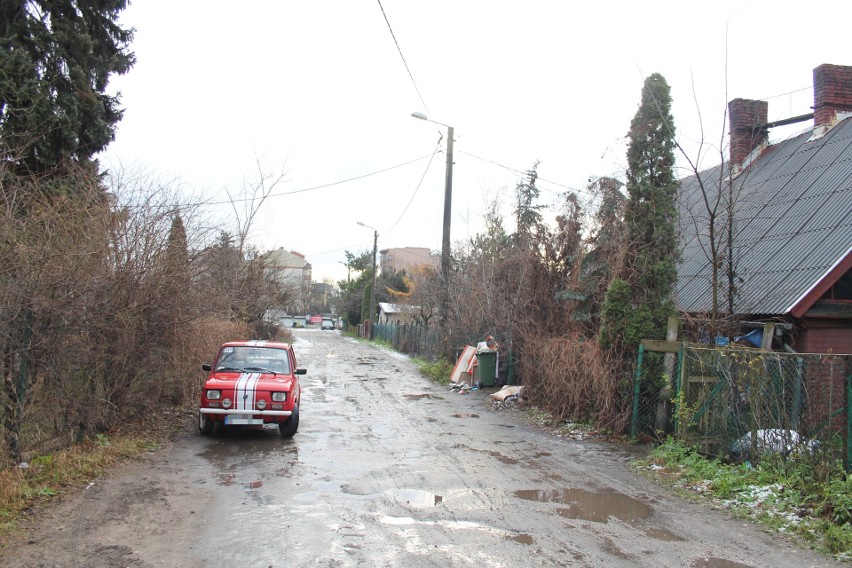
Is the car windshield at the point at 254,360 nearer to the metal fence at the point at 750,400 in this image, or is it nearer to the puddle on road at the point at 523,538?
the metal fence at the point at 750,400

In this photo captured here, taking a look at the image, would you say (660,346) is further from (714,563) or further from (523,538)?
(523,538)

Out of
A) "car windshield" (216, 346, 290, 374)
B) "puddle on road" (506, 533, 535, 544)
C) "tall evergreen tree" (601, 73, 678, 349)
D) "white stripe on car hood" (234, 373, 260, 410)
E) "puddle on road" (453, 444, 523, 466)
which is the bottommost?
"puddle on road" (453, 444, 523, 466)

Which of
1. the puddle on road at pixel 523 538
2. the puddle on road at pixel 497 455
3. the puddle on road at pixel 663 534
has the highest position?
the puddle on road at pixel 523 538

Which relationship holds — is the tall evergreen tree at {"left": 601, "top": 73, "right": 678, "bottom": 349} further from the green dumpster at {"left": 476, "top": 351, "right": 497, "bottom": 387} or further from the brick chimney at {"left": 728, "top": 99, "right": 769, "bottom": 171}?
the brick chimney at {"left": 728, "top": 99, "right": 769, "bottom": 171}

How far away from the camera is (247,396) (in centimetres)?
962

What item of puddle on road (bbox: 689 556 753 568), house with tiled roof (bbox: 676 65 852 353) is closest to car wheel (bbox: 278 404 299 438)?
puddle on road (bbox: 689 556 753 568)

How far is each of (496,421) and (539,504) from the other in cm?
612

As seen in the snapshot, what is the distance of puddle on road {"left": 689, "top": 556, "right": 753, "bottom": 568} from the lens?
5094mm

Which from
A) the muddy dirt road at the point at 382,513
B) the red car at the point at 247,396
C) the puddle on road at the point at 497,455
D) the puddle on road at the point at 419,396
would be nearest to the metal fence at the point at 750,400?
the muddy dirt road at the point at 382,513

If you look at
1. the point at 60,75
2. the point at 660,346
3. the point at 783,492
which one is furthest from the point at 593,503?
the point at 60,75

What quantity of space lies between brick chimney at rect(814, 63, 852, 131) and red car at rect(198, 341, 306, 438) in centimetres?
1514

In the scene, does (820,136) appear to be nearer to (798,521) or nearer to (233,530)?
(798,521)

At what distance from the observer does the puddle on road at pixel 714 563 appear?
201 inches

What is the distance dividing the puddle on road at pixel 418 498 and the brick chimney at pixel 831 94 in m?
15.3
